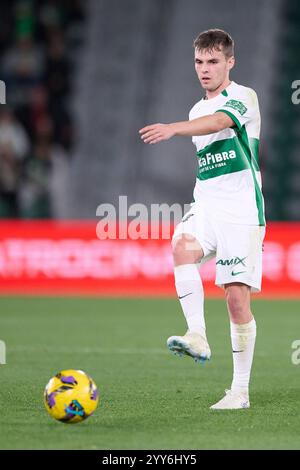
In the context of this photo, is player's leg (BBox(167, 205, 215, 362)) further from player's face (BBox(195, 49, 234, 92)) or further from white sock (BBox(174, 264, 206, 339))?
player's face (BBox(195, 49, 234, 92))

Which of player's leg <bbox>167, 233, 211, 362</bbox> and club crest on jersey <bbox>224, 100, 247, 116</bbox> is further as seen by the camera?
player's leg <bbox>167, 233, 211, 362</bbox>

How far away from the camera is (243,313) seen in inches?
240

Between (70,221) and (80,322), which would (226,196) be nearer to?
(80,322)

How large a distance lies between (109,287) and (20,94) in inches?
192

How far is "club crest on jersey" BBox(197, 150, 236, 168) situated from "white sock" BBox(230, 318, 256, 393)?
3.18 ft

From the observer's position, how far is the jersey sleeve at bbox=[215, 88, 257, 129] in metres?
5.92

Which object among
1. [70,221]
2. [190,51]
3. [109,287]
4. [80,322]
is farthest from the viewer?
[190,51]

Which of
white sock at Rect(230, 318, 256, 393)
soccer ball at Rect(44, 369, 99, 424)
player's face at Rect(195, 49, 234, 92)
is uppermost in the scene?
player's face at Rect(195, 49, 234, 92)

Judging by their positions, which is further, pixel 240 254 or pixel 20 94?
pixel 20 94

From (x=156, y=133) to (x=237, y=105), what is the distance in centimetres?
78

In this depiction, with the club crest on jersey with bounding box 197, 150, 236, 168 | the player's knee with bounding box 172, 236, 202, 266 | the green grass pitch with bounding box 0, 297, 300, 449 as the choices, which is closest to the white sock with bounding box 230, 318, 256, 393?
the green grass pitch with bounding box 0, 297, 300, 449
